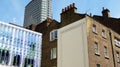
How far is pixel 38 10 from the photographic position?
6442 inches

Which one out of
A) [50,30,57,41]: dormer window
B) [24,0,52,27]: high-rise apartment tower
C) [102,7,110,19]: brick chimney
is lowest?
[50,30,57,41]: dormer window

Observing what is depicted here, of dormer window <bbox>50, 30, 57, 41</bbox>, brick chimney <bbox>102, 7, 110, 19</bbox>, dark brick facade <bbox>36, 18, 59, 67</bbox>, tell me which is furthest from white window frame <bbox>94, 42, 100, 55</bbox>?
brick chimney <bbox>102, 7, 110, 19</bbox>

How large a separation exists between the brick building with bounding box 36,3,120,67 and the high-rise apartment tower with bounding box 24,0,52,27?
368 feet

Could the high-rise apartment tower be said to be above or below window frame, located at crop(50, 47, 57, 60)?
above

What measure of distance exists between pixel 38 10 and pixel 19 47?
133 meters

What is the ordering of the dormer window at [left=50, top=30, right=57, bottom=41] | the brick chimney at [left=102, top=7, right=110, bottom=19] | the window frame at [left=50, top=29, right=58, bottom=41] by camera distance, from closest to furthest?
1. the window frame at [left=50, top=29, right=58, bottom=41]
2. the dormer window at [left=50, top=30, right=57, bottom=41]
3. the brick chimney at [left=102, top=7, right=110, bottom=19]

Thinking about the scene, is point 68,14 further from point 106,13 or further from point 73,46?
point 106,13

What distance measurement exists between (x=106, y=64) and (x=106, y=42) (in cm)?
336

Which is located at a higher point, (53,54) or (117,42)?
(117,42)

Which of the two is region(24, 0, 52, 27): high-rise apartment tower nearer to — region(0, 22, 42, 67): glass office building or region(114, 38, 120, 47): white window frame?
region(0, 22, 42, 67): glass office building

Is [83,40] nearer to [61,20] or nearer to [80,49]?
[80,49]

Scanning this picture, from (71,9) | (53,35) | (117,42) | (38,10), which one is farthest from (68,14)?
(38,10)

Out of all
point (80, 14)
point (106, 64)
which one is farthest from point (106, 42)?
point (80, 14)

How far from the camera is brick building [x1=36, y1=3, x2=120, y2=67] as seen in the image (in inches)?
1024
